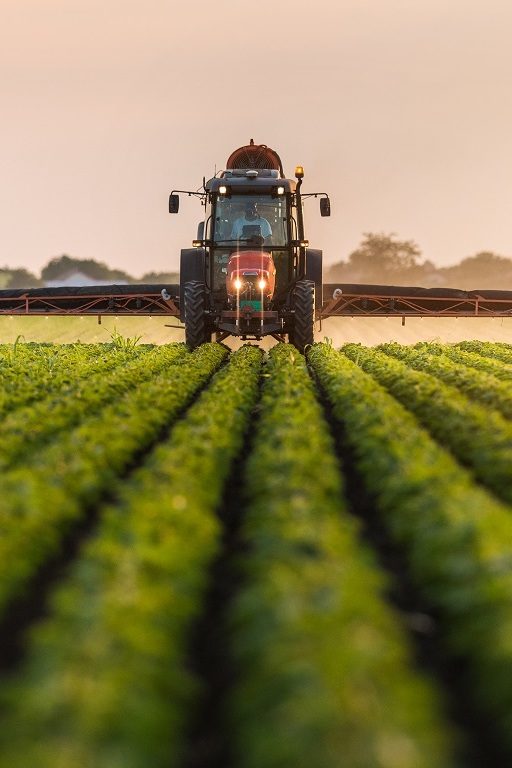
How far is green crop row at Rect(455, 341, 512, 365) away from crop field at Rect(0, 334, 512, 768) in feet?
38.3

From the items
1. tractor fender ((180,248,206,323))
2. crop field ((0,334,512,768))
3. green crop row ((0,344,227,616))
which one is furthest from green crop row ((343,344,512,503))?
tractor fender ((180,248,206,323))

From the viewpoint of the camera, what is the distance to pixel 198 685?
4242mm

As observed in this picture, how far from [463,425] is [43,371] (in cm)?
854

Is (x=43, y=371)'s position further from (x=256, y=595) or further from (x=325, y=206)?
(x=256, y=595)

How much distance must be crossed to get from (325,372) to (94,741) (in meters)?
12.8

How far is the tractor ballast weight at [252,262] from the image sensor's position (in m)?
20.0

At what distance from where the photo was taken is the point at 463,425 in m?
10.0

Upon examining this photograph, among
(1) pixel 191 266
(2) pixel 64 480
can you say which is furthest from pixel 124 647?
(1) pixel 191 266

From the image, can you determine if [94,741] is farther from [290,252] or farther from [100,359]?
[290,252]

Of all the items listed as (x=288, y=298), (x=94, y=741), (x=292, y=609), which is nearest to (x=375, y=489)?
(x=292, y=609)

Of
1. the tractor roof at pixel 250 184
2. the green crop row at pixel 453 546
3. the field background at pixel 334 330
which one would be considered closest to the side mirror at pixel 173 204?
the tractor roof at pixel 250 184

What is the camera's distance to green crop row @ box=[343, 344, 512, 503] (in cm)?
830

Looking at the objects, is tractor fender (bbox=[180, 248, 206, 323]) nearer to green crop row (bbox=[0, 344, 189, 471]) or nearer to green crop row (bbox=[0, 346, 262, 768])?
green crop row (bbox=[0, 344, 189, 471])

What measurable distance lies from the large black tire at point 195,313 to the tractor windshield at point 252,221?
1.13m
